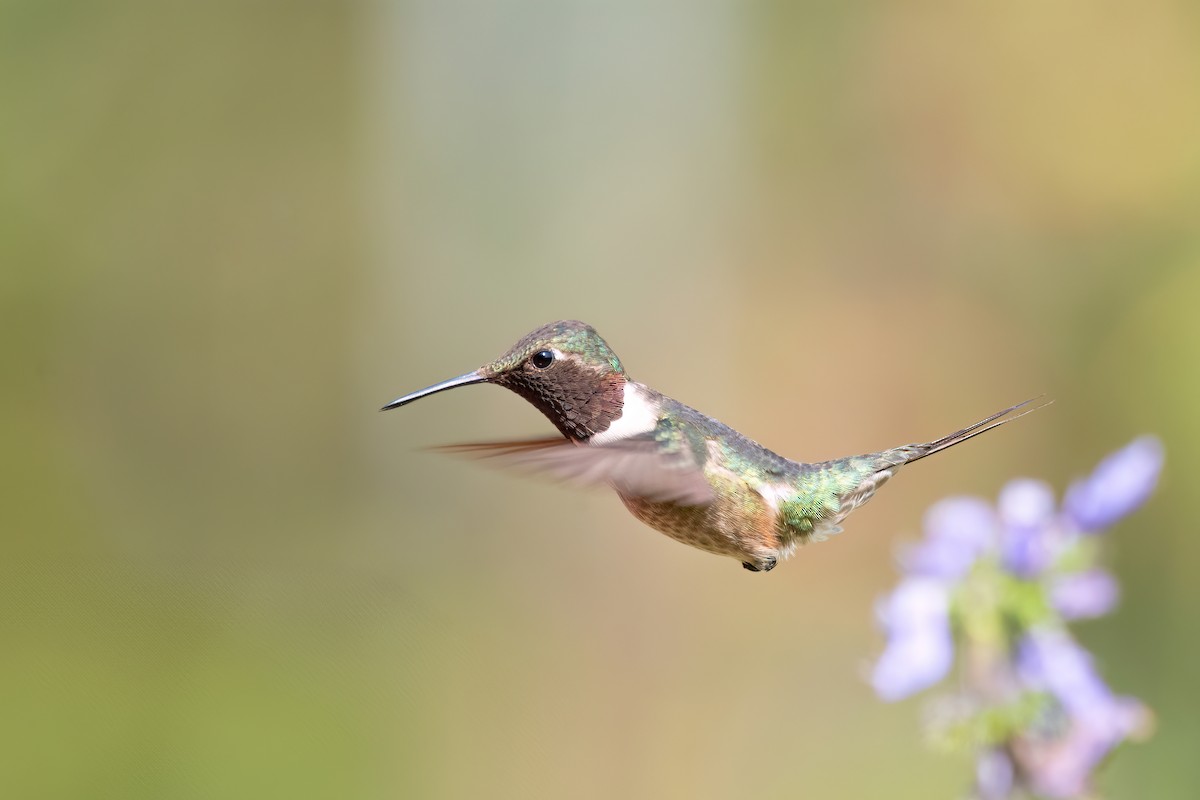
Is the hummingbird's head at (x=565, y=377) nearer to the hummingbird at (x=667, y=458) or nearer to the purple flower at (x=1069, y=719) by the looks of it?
the hummingbird at (x=667, y=458)

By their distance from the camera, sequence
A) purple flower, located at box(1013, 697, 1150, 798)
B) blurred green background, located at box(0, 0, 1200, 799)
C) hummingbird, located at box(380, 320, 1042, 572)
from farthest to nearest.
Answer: blurred green background, located at box(0, 0, 1200, 799) < hummingbird, located at box(380, 320, 1042, 572) < purple flower, located at box(1013, 697, 1150, 798)

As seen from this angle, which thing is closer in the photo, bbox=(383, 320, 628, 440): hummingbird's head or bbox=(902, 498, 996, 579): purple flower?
bbox=(902, 498, 996, 579): purple flower

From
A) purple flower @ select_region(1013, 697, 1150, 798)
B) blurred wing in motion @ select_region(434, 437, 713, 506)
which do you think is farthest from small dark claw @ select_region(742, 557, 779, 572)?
purple flower @ select_region(1013, 697, 1150, 798)

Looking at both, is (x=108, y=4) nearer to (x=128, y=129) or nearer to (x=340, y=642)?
(x=128, y=129)

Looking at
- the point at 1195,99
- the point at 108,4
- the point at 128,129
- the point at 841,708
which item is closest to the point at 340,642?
the point at 841,708

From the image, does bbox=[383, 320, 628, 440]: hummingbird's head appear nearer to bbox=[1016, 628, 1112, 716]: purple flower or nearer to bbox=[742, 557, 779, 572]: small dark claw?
bbox=[742, 557, 779, 572]: small dark claw

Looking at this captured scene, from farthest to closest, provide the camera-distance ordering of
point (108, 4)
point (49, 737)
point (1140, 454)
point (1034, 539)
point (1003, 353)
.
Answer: point (108, 4), point (1003, 353), point (49, 737), point (1034, 539), point (1140, 454)

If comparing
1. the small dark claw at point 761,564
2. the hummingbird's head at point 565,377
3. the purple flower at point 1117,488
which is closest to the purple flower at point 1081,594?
the purple flower at point 1117,488
